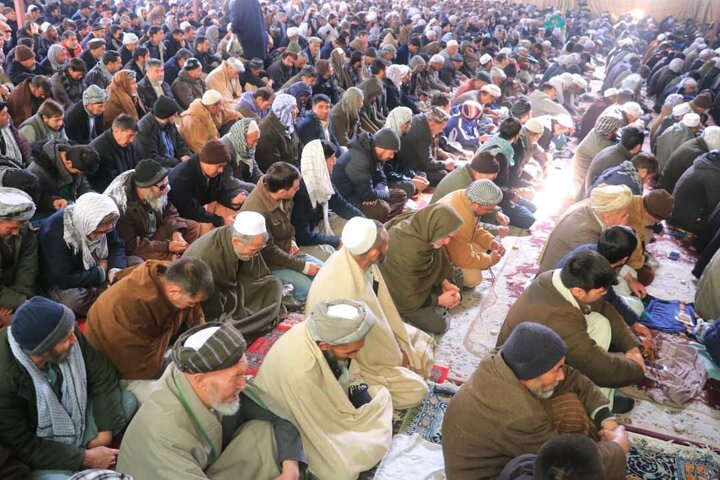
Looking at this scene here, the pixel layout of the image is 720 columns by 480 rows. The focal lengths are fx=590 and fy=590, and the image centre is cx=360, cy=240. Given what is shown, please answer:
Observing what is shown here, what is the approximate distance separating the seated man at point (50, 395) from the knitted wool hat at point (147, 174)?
1573mm

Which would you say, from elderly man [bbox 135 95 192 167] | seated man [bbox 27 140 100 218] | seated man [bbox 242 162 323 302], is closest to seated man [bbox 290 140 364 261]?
seated man [bbox 242 162 323 302]

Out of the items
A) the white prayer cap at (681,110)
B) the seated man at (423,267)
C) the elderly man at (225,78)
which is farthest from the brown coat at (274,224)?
the white prayer cap at (681,110)

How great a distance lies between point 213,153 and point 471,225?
2.03 meters

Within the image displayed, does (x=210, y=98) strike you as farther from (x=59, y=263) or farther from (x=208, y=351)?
(x=208, y=351)

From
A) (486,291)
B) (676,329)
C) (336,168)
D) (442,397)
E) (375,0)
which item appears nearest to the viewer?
(442,397)

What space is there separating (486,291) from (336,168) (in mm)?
1762

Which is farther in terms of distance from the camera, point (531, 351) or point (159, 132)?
point (159, 132)

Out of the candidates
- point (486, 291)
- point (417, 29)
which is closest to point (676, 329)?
point (486, 291)

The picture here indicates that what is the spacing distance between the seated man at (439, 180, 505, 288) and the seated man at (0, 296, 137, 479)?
251 centimetres

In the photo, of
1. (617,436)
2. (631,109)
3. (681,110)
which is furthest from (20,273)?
(681,110)

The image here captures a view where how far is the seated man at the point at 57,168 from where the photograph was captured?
168 inches

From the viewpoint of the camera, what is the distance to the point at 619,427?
2.68 meters

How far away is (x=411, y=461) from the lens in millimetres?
2824

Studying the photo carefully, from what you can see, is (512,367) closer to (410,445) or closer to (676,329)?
(410,445)
